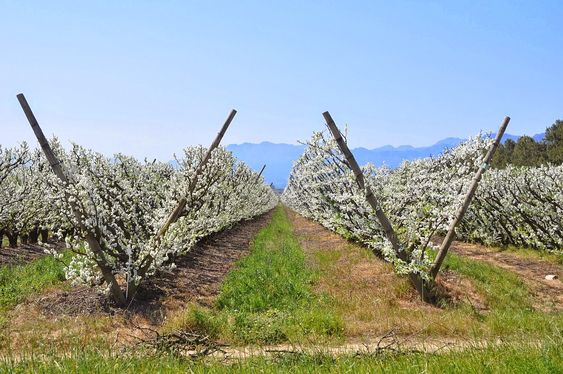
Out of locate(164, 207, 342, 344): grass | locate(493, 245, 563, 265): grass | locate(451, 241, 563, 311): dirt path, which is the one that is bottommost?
locate(451, 241, 563, 311): dirt path

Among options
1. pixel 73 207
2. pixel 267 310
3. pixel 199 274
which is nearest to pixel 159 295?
pixel 267 310

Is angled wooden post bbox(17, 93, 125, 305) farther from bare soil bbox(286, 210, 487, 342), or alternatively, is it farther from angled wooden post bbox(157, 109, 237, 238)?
bare soil bbox(286, 210, 487, 342)

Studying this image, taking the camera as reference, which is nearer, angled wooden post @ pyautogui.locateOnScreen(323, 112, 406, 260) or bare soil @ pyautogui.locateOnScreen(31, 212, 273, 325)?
bare soil @ pyautogui.locateOnScreen(31, 212, 273, 325)

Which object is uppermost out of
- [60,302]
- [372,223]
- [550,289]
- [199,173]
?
[199,173]

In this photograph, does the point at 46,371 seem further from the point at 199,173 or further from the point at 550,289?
the point at 550,289

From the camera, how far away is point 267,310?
9.30 metres

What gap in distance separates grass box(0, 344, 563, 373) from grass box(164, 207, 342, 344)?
2179mm

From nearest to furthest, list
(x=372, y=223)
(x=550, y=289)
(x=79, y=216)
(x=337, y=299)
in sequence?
(x=79, y=216)
(x=337, y=299)
(x=372, y=223)
(x=550, y=289)

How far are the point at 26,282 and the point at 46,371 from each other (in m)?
8.17

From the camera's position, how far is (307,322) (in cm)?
772

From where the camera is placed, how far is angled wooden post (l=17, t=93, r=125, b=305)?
28.5 feet

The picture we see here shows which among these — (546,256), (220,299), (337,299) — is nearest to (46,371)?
(220,299)

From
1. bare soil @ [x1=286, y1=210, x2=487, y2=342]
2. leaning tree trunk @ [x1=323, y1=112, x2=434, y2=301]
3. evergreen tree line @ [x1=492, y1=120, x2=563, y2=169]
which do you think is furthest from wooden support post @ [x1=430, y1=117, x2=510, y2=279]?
evergreen tree line @ [x1=492, y1=120, x2=563, y2=169]

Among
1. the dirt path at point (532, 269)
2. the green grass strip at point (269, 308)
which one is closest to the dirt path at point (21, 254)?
the green grass strip at point (269, 308)
